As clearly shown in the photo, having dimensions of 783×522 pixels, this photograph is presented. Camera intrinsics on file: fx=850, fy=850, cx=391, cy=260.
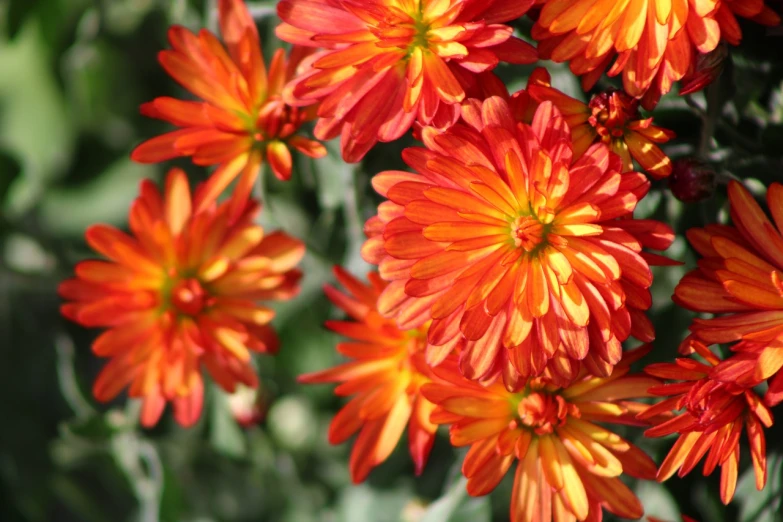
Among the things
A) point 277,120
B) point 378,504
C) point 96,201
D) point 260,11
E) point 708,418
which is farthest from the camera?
point 96,201

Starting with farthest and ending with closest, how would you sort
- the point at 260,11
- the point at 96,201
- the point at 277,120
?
1. the point at 96,201
2. the point at 260,11
3. the point at 277,120

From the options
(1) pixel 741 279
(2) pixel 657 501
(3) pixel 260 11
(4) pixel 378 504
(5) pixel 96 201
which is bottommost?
(4) pixel 378 504

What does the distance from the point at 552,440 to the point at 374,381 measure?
148 millimetres

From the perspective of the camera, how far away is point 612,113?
53cm

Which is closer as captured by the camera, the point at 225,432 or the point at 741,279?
the point at 741,279

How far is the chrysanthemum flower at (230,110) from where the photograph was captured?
63 cm

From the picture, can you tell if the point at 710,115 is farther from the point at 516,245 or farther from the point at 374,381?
the point at 374,381

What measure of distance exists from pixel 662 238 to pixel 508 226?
10 cm

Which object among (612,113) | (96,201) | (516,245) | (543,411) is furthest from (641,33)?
(96,201)

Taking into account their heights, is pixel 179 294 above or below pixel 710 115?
below

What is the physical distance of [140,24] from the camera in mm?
985

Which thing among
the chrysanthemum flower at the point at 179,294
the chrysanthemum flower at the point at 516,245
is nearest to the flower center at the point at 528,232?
the chrysanthemum flower at the point at 516,245

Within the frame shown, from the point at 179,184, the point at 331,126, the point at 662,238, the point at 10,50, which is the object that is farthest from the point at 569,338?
the point at 10,50

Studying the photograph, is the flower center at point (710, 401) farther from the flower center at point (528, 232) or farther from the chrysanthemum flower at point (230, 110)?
the chrysanthemum flower at point (230, 110)
